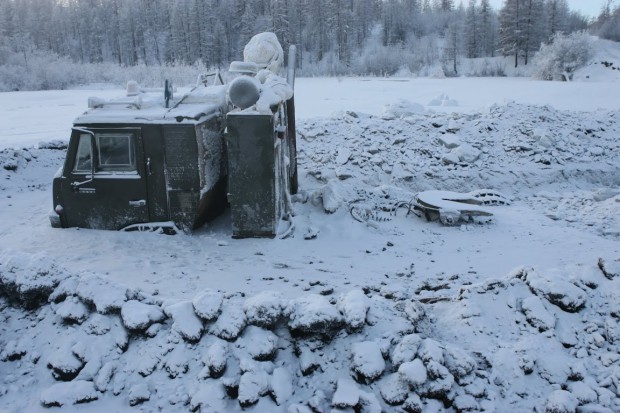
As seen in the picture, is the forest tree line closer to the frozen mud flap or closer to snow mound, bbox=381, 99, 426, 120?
snow mound, bbox=381, 99, 426, 120

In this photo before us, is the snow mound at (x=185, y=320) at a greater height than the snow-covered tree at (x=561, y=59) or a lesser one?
lesser

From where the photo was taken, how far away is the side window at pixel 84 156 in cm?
790

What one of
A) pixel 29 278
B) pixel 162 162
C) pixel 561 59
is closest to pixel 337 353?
pixel 29 278

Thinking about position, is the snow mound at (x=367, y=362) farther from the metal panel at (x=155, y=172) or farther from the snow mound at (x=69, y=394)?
the metal panel at (x=155, y=172)

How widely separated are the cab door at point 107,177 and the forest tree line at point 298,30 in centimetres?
4233

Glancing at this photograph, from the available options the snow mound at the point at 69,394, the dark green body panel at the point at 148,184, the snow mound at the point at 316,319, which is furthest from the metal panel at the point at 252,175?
the snow mound at the point at 69,394

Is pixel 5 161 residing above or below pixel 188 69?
below

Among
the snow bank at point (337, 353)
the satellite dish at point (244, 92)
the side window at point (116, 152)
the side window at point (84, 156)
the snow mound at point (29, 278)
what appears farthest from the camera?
the side window at point (84, 156)

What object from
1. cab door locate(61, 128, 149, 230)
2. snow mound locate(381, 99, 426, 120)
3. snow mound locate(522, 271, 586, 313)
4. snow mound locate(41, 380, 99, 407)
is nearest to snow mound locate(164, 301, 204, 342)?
snow mound locate(41, 380, 99, 407)

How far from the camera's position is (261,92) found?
795cm

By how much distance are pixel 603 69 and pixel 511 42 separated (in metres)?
16.9

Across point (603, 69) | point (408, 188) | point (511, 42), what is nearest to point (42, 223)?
point (408, 188)

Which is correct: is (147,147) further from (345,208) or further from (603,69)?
(603,69)

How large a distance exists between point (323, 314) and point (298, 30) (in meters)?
64.9
